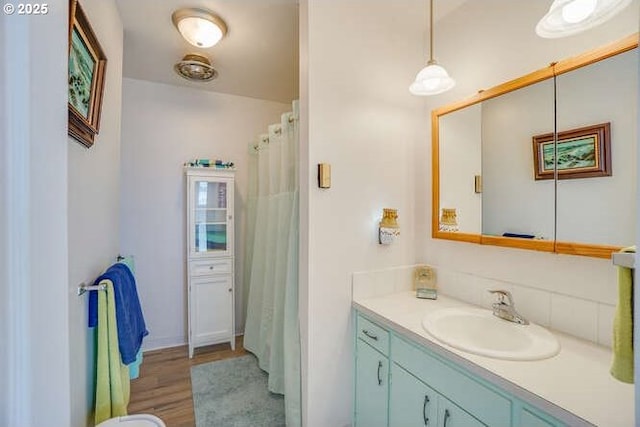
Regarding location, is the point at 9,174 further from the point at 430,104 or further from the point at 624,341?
the point at 430,104

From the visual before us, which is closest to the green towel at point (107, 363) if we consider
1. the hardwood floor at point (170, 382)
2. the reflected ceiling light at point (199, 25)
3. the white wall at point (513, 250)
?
the hardwood floor at point (170, 382)

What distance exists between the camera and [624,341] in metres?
0.65

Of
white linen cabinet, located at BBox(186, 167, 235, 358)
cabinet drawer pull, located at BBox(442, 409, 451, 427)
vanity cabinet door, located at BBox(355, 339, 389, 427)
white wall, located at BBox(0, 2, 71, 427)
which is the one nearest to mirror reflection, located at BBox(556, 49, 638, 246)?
cabinet drawer pull, located at BBox(442, 409, 451, 427)

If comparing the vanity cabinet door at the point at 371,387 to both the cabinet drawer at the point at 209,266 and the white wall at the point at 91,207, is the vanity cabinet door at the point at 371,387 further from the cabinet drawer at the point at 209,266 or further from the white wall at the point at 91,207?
the cabinet drawer at the point at 209,266

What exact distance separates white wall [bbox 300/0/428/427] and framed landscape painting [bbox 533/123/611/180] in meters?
0.71

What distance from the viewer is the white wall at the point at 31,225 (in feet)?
1.28

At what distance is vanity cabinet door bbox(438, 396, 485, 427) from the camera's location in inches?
38.9

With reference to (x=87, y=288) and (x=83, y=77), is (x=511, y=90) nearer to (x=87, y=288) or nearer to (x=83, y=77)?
(x=83, y=77)

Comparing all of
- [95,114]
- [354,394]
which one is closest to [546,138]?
[354,394]

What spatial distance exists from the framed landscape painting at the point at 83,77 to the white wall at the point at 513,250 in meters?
1.75

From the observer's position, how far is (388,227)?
164 cm

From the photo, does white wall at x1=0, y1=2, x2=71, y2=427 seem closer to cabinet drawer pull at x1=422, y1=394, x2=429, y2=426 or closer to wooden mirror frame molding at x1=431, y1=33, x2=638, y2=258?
cabinet drawer pull at x1=422, y1=394, x2=429, y2=426

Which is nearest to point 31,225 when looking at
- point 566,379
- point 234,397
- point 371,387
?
point 566,379

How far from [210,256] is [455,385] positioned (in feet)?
7.36
